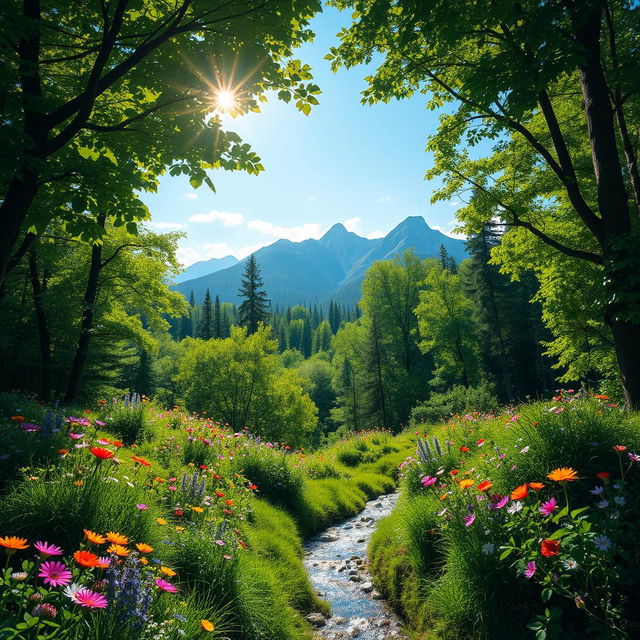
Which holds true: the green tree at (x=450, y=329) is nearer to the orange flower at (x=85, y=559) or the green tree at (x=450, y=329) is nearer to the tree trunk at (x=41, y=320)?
the tree trunk at (x=41, y=320)

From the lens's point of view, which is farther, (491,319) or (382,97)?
(491,319)

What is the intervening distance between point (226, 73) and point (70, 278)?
14.7 metres

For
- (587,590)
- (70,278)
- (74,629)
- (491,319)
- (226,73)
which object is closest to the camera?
(74,629)

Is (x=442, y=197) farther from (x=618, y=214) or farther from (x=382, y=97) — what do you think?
(x=618, y=214)

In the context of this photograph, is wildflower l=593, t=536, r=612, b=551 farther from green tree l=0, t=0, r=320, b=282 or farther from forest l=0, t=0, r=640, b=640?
green tree l=0, t=0, r=320, b=282

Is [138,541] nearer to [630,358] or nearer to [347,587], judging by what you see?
[347,587]

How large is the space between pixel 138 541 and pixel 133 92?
15.0 feet

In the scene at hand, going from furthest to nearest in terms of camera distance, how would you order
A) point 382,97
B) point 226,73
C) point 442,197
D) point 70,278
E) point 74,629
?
point 70,278, point 442,197, point 382,97, point 226,73, point 74,629

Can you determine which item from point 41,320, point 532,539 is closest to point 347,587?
point 532,539

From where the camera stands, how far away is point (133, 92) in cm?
400

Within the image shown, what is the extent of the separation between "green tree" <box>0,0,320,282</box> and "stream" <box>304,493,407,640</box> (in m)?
5.44

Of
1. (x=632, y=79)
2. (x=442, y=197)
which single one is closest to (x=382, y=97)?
(x=442, y=197)

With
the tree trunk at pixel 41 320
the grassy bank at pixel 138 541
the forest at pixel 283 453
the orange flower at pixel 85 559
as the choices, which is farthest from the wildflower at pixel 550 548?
the tree trunk at pixel 41 320

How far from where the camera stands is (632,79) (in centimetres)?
551
